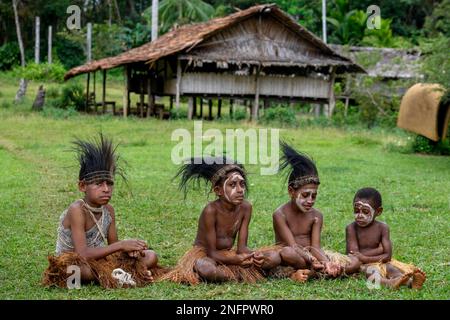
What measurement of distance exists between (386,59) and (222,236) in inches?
1184

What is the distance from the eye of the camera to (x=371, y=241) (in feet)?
23.0

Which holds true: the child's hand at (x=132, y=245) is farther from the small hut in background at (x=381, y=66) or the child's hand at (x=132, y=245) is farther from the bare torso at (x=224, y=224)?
the small hut in background at (x=381, y=66)

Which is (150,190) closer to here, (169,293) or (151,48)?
(169,293)

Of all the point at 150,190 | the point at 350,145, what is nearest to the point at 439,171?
the point at 350,145

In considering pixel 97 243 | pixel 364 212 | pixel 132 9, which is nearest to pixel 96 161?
pixel 97 243

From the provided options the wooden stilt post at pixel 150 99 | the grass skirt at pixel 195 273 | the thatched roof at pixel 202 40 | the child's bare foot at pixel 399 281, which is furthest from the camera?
the wooden stilt post at pixel 150 99

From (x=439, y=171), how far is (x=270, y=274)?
1010 centimetres

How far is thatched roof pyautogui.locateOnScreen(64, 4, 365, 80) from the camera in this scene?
2800 cm

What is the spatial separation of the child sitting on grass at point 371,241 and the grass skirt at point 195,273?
945mm

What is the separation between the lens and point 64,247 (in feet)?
21.3

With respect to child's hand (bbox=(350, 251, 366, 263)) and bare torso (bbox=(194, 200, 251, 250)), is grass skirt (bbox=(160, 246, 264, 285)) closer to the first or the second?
bare torso (bbox=(194, 200, 251, 250))

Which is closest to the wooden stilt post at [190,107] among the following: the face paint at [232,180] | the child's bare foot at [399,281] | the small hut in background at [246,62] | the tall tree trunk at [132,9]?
the small hut in background at [246,62]


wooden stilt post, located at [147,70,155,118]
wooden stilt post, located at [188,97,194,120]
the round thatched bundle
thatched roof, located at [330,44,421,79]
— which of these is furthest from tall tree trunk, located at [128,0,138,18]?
the round thatched bundle

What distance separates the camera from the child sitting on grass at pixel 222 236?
21.2 ft
